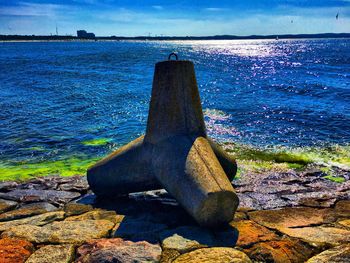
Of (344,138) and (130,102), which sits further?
(130,102)

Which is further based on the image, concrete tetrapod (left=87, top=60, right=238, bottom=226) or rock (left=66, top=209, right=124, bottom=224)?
rock (left=66, top=209, right=124, bottom=224)

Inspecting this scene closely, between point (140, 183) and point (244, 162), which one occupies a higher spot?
point (140, 183)

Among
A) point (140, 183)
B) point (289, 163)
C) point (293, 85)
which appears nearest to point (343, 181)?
point (289, 163)

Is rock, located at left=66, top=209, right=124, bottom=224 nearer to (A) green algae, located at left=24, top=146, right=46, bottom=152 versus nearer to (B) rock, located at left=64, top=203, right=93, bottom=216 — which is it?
(B) rock, located at left=64, top=203, right=93, bottom=216

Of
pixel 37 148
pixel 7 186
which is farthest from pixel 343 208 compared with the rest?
pixel 37 148

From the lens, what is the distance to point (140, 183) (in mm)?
6125

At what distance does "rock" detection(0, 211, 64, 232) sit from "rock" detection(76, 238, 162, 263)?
1212mm

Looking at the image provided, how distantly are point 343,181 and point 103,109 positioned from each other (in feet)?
40.1

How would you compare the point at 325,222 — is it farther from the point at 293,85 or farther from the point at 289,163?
the point at 293,85

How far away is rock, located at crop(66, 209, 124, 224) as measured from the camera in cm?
538

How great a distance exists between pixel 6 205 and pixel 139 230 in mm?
2767

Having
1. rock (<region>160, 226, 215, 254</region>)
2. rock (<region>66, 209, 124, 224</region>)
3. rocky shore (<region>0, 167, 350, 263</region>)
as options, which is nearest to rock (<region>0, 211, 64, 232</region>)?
rocky shore (<region>0, 167, 350, 263</region>)

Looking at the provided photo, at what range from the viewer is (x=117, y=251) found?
4137mm

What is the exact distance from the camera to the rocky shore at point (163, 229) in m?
4.16
